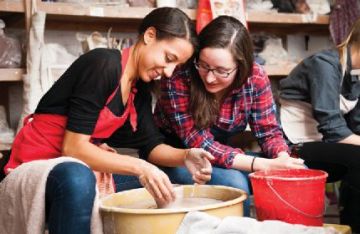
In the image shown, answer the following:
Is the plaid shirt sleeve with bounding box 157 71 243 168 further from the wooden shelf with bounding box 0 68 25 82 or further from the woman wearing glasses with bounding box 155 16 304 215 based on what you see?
the wooden shelf with bounding box 0 68 25 82

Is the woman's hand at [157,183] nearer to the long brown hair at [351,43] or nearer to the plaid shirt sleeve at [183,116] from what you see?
the plaid shirt sleeve at [183,116]

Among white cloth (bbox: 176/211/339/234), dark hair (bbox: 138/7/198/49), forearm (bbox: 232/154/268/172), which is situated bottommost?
forearm (bbox: 232/154/268/172)

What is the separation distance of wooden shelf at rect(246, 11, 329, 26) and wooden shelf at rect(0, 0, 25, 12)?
1.27 meters

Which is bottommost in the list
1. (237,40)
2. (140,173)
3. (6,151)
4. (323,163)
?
(6,151)

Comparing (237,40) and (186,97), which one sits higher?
(237,40)

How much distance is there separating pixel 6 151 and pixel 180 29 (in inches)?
49.9

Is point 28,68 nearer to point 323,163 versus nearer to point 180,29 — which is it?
point 180,29

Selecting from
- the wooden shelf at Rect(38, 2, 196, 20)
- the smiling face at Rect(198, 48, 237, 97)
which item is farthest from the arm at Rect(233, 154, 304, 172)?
the wooden shelf at Rect(38, 2, 196, 20)

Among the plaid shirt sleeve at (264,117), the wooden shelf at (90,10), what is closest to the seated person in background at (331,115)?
the plaid shirt sleeve at (264,117)

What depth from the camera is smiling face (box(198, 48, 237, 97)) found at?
164 cm

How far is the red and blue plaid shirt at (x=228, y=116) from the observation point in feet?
5.74

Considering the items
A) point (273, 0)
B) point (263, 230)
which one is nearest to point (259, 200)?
point (263, 230)

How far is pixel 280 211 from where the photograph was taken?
133 cm

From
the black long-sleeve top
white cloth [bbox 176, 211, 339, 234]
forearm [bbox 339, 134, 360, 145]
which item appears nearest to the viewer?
white cloth [bbox 176, 211, 339, 234]
